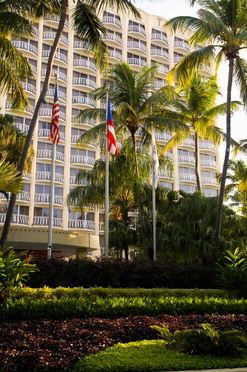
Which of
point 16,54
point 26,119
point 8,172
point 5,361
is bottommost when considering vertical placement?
point 5,361

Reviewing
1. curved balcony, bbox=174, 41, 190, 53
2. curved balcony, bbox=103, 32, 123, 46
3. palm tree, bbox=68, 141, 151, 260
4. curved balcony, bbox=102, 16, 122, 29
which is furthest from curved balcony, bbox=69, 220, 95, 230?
curved balcony, bbox=174, 41, 190, 53

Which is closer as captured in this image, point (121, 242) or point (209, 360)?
point (209, 360)

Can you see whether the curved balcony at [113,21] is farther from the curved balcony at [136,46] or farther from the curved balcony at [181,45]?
the curved balcony at [181,45]

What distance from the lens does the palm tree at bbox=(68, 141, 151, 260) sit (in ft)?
88.1

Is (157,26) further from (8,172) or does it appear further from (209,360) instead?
(209,360)

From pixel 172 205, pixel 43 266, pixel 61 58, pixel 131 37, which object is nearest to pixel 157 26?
pixel 131 37

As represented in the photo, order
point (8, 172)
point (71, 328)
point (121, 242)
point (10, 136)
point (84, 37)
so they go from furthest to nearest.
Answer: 1. point (121, 242)
2. point (10, 136)
3. point (84, 37)
4. point (8, 172)
5. point (71, 328)

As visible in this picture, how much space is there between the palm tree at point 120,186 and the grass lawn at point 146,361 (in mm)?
18340

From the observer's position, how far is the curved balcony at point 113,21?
182 feet

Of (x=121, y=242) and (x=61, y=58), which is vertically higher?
(x=61, y=58)

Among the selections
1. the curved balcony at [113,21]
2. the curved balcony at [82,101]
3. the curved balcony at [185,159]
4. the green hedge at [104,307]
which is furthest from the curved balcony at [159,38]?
the green hedge at [104,307]

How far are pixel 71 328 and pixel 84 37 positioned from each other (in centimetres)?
1524

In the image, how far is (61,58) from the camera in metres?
50.9

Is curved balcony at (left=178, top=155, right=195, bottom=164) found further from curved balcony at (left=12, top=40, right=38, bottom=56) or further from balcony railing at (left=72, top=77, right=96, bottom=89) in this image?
curved balcony at (left=12, top=40, right=38, bottom=56)
